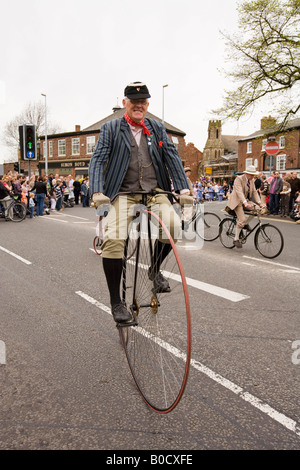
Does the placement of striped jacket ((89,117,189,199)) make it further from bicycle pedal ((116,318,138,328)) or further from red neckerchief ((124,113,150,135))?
bicycle pedal ((116,318,138,328))

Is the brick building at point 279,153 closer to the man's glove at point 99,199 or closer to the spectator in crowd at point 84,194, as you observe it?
the spectator in crowd at point 84,194

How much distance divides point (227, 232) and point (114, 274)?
7.21m

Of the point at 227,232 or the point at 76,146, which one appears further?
the point at 76,146

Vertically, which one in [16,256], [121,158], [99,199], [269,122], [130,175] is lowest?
[16,256]

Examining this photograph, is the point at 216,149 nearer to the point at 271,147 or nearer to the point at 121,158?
the point at 271,147

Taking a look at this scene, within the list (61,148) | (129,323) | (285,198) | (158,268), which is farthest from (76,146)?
(129,323)

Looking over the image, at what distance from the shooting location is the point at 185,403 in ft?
8.86

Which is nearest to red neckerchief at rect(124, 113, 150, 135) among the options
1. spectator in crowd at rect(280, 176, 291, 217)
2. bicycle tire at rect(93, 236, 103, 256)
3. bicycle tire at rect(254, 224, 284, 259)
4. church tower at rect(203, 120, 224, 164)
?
bicycle tire at rect(93, 236, 103, 256)

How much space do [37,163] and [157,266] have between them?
6284cm

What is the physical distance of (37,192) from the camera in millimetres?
18641

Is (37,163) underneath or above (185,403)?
above

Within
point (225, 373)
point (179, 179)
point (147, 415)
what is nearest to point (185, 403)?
point (147, 415)

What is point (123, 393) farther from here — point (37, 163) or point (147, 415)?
point (37, 163)
